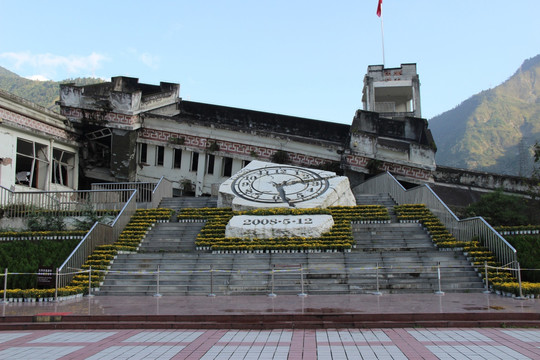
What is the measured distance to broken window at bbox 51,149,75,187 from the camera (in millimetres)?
24484

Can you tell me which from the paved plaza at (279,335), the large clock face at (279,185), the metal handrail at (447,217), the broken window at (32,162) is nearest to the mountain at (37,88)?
the broken window at (32,162)

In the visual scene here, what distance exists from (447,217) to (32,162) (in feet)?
57.7

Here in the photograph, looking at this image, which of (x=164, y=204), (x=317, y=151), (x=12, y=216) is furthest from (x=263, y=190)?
(x=12, y=216)

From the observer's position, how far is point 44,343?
25.1ft

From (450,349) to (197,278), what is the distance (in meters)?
8.02

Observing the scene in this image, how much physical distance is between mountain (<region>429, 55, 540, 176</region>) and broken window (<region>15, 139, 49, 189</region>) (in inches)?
1769

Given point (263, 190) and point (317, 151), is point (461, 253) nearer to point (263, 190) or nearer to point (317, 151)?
point (263, 190)

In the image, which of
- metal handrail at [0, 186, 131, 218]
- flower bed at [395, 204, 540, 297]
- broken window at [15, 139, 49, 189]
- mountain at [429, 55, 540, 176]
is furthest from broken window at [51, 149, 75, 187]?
mountain at [429, 55, 540, 176]

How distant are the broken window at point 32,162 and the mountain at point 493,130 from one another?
44.9m

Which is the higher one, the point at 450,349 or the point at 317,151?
the point at 317,151

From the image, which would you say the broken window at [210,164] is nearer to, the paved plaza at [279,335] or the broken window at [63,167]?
the broken window at [63,167]

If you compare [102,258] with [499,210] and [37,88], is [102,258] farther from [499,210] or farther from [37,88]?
[37,88]

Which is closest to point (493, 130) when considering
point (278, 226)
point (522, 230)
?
point (522, 230)

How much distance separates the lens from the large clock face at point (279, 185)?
19.0 metres
